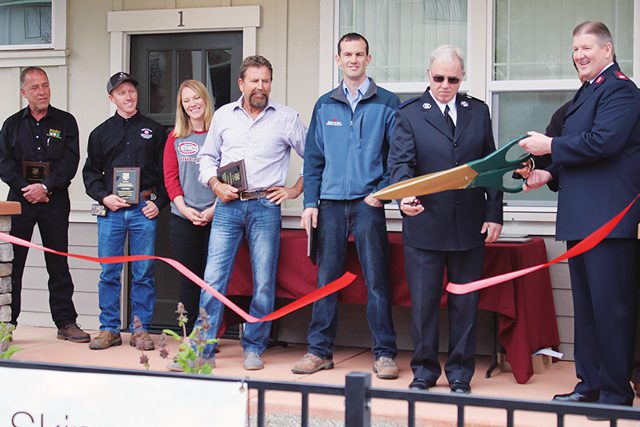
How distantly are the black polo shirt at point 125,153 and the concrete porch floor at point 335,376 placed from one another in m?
0.97

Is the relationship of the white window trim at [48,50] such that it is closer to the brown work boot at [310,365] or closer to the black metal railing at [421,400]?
the brown work boot at [310,365]

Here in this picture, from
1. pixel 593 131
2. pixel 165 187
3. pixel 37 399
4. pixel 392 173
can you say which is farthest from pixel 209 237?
pixel 37 399

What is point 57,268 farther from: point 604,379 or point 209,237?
point 604,379

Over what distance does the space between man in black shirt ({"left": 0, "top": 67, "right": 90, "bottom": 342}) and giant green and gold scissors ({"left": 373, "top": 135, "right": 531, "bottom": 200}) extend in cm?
281

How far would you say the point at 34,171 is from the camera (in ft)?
19.1

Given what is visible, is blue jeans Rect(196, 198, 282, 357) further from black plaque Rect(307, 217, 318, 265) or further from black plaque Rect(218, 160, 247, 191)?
black plaque Rect(307, 217, 318, 265)

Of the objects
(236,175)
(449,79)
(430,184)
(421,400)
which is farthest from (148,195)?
(421,400)

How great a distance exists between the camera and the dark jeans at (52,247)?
5.78 metres

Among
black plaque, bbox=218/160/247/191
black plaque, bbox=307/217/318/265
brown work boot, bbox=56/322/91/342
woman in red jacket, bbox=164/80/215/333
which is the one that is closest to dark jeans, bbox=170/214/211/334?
woman in red jacket, bbox=164/80/215/333

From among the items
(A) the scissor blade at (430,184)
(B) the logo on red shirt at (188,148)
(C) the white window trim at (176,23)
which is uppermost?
(C) the white window trim at (176,23)

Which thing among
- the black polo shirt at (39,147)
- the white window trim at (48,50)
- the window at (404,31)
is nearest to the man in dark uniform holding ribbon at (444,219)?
the window at (404,31)

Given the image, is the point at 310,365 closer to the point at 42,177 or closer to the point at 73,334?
the point at 73,334

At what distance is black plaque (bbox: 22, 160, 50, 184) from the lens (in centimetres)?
581

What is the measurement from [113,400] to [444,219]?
2483mm
